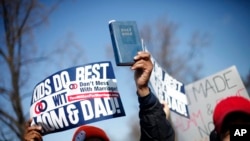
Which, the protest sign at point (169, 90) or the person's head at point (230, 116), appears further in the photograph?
the protest sign at point (169, 90)

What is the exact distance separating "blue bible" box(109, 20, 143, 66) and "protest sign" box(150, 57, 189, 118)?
70cm

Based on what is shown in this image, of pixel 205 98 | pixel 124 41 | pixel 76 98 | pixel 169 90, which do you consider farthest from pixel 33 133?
pixel 205 98

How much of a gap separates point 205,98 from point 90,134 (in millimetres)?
2382

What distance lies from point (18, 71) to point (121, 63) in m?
6.26

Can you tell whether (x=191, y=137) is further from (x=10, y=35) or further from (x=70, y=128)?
(x=10, y=35)

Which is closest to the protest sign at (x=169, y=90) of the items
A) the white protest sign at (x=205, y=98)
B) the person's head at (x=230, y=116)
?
the white protest sign at (x=205, y=98)

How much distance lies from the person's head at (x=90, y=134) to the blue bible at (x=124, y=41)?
45 cm

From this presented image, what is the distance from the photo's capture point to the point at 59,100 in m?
2.03

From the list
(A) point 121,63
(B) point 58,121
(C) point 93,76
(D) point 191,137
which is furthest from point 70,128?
(D) point 191,137

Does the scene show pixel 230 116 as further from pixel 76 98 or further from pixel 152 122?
pixel 76 98

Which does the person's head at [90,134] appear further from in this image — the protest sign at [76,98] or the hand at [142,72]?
the hand at [142,72]

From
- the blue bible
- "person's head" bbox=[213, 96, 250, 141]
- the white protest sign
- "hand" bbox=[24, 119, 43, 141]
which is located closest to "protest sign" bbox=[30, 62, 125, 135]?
"hand" bbox=[24, 119, 43, 141]

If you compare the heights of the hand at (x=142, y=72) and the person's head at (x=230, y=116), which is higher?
the hand at (x=142, y=72)

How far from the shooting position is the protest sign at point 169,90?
8.15 feet
